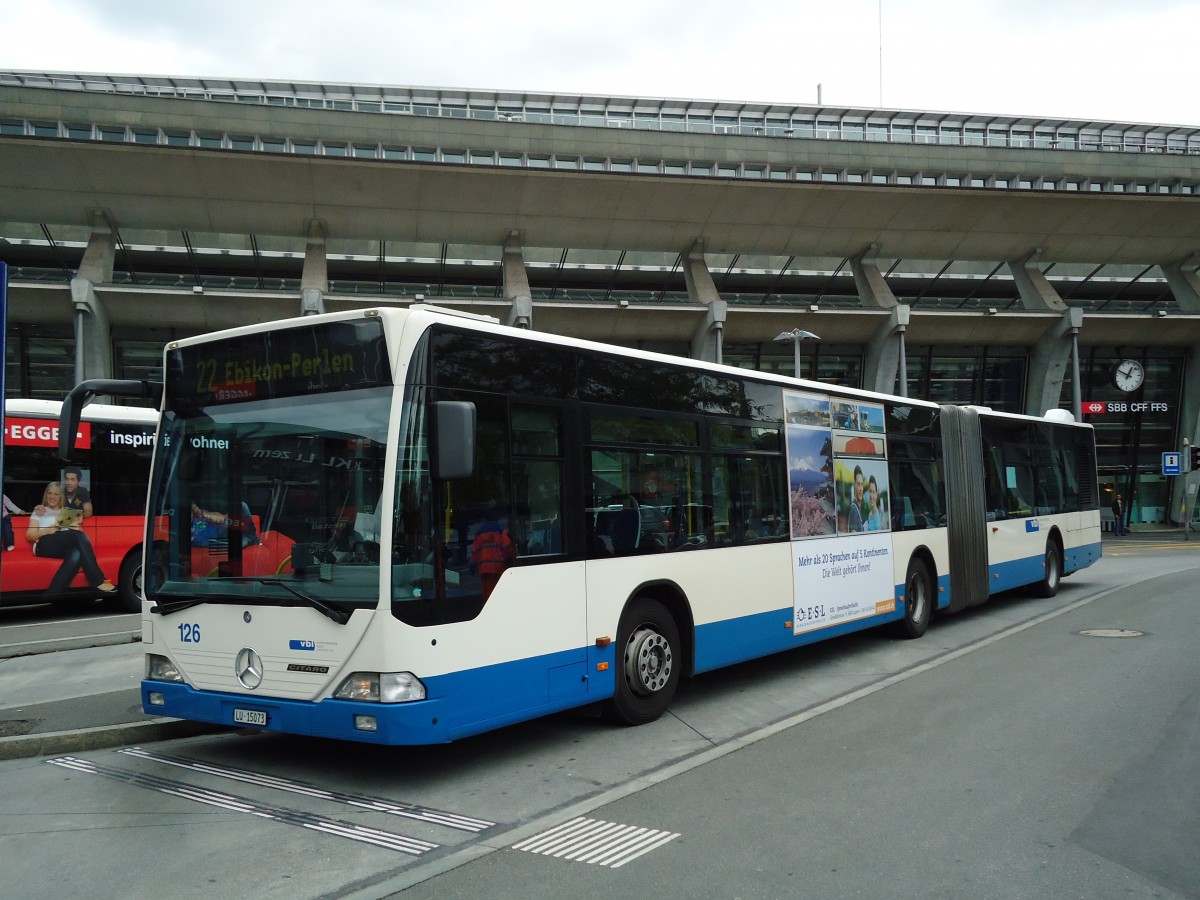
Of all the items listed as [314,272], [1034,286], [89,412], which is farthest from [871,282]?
[89,412]

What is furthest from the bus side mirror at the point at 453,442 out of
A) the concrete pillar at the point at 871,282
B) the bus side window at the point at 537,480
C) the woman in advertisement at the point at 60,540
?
the concrete pillar at the point at 871,282

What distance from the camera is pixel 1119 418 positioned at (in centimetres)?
4400

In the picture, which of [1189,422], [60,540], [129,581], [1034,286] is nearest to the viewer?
[60,540]

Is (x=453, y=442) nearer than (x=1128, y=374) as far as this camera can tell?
Yes

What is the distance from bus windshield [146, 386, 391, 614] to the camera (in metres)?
6.14

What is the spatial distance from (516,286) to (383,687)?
26096 mm

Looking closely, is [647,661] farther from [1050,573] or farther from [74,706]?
[1050,573]

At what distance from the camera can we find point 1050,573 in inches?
683

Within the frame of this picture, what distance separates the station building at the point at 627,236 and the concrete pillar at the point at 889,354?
11cm

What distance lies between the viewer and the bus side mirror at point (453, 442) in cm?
593

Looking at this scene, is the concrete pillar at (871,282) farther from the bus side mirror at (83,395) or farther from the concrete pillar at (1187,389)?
the bus side mirror at (83,395)

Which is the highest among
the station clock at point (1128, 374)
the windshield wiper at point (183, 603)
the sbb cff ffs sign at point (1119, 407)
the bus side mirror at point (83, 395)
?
the station clock at point (1128, 374)

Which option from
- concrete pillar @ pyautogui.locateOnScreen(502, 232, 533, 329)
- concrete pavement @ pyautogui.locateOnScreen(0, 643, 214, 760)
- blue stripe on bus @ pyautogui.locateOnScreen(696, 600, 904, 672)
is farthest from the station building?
concrete pavement @ pyautogui.locateOnScreen(0, 643, 214, 760)

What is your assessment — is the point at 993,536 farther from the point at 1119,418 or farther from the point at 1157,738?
the point at 1119,418
